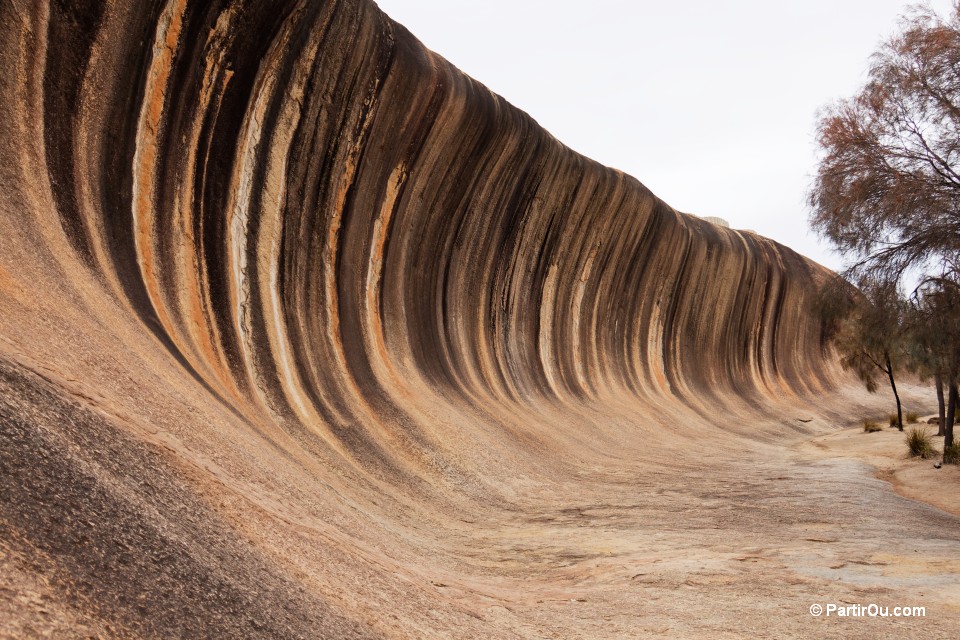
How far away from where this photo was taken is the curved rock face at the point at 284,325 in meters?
2.98

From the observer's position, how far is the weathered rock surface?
2.99 metres

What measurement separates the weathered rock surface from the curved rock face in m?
0.03

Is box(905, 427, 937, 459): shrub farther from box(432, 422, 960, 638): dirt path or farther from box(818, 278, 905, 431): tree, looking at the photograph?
box(432, 422, 960, 638): dirt path

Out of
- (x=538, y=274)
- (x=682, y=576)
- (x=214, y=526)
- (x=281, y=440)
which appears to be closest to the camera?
(x=214, y=526)

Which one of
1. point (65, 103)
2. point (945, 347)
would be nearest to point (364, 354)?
point (65, 103)

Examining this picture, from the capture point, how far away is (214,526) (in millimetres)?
3289

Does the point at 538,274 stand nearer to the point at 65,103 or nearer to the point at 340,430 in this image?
the point at 340,430

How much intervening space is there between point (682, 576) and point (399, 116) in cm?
765

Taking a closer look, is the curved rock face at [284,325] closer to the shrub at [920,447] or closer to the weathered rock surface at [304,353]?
the weathered rock surface at [304,353]

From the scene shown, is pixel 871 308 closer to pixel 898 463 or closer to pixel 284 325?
pixel 898 463

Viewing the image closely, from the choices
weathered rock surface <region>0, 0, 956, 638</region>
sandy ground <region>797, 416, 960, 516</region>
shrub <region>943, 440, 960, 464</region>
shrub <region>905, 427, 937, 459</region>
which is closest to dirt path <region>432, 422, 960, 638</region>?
weathered rock surface <region>0, 0, 956, 638</region>

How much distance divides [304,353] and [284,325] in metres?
0.38

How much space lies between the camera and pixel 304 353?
8617mm

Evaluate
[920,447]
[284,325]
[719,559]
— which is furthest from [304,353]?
[920,447]
